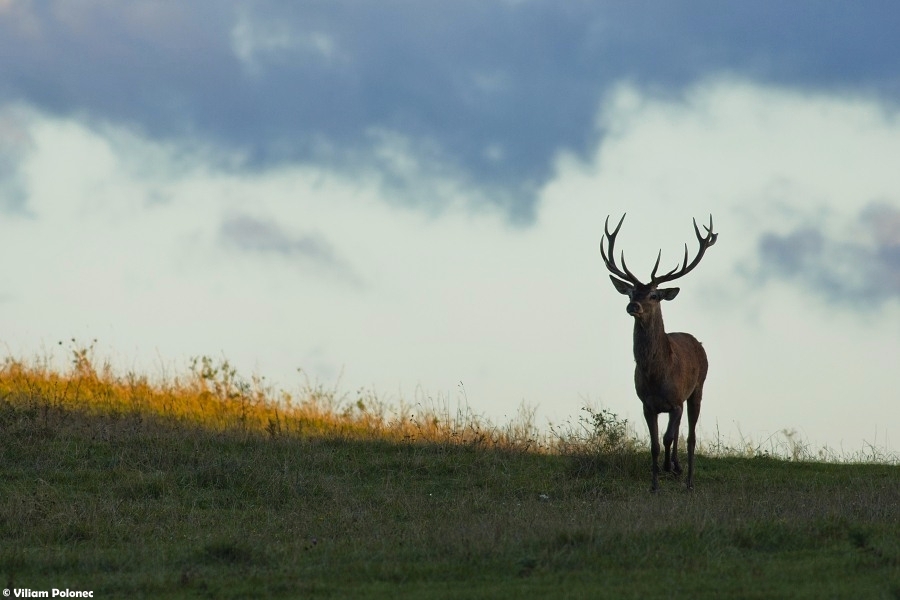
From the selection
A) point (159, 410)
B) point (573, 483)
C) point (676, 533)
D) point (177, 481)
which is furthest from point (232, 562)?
point (159, 410)

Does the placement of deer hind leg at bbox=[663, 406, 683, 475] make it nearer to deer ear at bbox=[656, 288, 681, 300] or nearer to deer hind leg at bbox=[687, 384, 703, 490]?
deer hind leg at bbox=[687, 384, 703, 490]

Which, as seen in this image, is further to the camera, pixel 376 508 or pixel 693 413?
pixel 693 413

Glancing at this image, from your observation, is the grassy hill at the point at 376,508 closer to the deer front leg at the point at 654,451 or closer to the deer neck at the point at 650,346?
the deer front leg at the point at 654,451

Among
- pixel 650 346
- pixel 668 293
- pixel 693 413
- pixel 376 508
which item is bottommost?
pixel 376 508

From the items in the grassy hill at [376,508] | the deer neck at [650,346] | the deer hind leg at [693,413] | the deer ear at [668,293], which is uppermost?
the deer ear at [668,293]

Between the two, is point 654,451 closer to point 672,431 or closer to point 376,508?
point 672,431

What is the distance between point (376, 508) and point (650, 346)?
13.9 feet

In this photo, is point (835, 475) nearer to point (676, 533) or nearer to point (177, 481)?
point (676, 533)

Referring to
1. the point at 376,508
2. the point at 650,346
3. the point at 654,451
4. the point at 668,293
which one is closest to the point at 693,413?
the point at 654,451

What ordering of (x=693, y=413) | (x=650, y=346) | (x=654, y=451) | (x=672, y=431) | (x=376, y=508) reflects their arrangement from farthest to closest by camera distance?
1. (x=693, y=413)
2. (x=672, y=431)
3. (x=650, y=346)
4. (x=654, y=451)
5. (x=376, y=508)

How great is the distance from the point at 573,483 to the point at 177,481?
4889 millimetres

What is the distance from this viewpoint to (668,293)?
46.9ft

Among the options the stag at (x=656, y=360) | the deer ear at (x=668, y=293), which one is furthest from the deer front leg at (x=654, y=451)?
the deer ear at (x=668, y=293)

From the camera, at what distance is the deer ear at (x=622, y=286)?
46.8 ft
